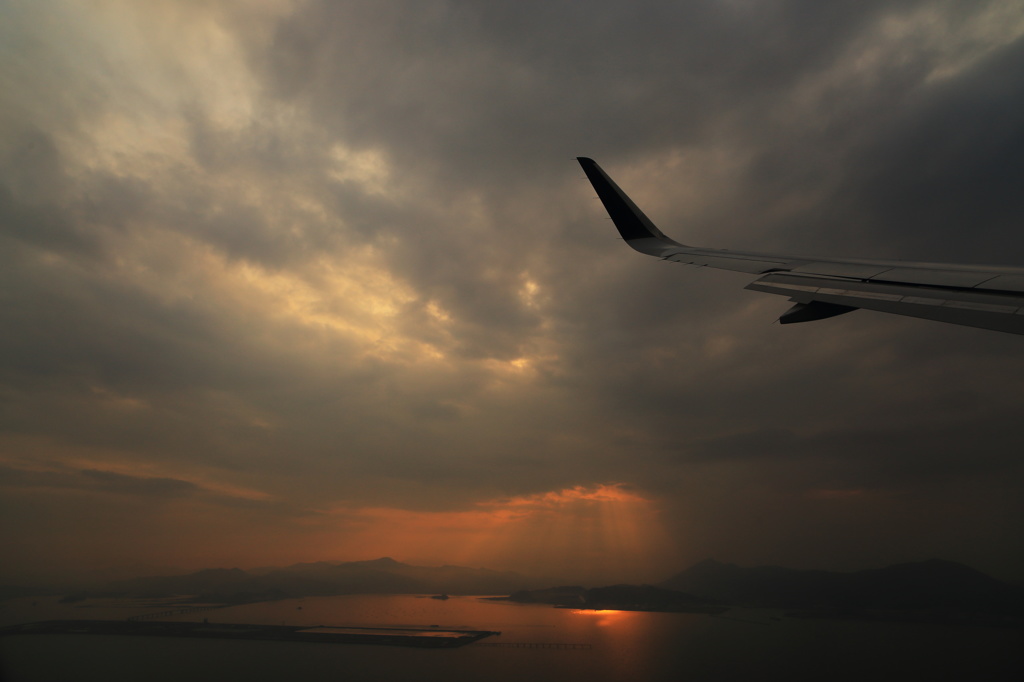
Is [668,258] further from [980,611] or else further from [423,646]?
[980,611]

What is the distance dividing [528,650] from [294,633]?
32507 millimetres

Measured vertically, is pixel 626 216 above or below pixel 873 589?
above

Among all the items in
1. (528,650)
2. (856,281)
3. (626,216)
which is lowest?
(528,650)

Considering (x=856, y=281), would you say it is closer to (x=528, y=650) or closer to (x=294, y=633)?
(x=528, y=650)

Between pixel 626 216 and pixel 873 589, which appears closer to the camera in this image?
pixel 626 216

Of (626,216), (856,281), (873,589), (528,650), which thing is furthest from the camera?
(873,589)

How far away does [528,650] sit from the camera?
2534 inches

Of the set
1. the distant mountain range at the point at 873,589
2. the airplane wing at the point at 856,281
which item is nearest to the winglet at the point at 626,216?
the airplane wing at the point at 856,281

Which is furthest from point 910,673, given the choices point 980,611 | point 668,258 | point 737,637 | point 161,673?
point 161,673

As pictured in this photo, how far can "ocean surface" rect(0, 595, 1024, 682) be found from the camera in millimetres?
52688

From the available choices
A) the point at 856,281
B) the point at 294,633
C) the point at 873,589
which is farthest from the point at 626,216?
the point at 873,589

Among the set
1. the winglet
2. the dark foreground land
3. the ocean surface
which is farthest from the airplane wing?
the dark foreground land

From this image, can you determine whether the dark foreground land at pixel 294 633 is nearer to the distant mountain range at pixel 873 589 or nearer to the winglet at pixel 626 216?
the distant mountain range at pixel 873 589

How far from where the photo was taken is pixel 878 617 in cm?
9900
